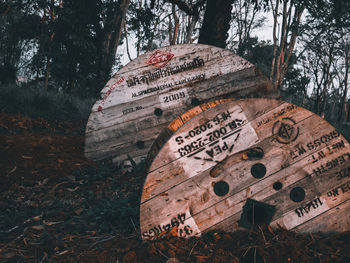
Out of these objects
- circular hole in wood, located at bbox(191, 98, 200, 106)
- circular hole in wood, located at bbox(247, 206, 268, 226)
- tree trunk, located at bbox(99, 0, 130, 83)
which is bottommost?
circular hole in wood, located at bbox(247, 206, 268, 226)

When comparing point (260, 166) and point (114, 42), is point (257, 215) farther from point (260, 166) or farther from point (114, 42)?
point (114, 42)

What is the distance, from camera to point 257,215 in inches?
69.1

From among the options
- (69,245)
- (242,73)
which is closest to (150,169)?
(69,245)

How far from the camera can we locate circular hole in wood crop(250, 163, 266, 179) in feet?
5.68

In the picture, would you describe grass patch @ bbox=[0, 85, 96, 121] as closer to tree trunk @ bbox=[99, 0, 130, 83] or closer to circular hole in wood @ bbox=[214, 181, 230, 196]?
tree trunk @ bbox=[99, 0, 130, 83]

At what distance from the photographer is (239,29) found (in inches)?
773

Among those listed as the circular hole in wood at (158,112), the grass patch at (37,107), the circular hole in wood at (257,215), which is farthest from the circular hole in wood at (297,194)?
the grass patch at (37,107)

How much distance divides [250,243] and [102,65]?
8878 mm

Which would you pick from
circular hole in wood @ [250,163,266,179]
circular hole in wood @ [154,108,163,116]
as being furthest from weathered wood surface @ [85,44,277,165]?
circular hole in wood @ [250,163,266,179]

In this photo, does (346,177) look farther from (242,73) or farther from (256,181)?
(242,73)

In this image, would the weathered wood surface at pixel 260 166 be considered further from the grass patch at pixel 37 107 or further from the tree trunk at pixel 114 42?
the tree trunk at pixel 114 42

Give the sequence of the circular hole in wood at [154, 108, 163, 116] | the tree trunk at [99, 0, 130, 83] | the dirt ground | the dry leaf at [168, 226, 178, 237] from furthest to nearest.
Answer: the tree trunk at [99, 0, 130, 83] → the circular hole in wood at [154, 108, 163, 116] → the dry leaf at [168, 226, 178, 237] → the dirt ground

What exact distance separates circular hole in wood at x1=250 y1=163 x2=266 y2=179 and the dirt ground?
0.35m

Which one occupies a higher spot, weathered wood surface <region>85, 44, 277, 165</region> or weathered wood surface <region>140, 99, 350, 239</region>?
weathered wood surface <region>85, 44, 277, 165</region>
